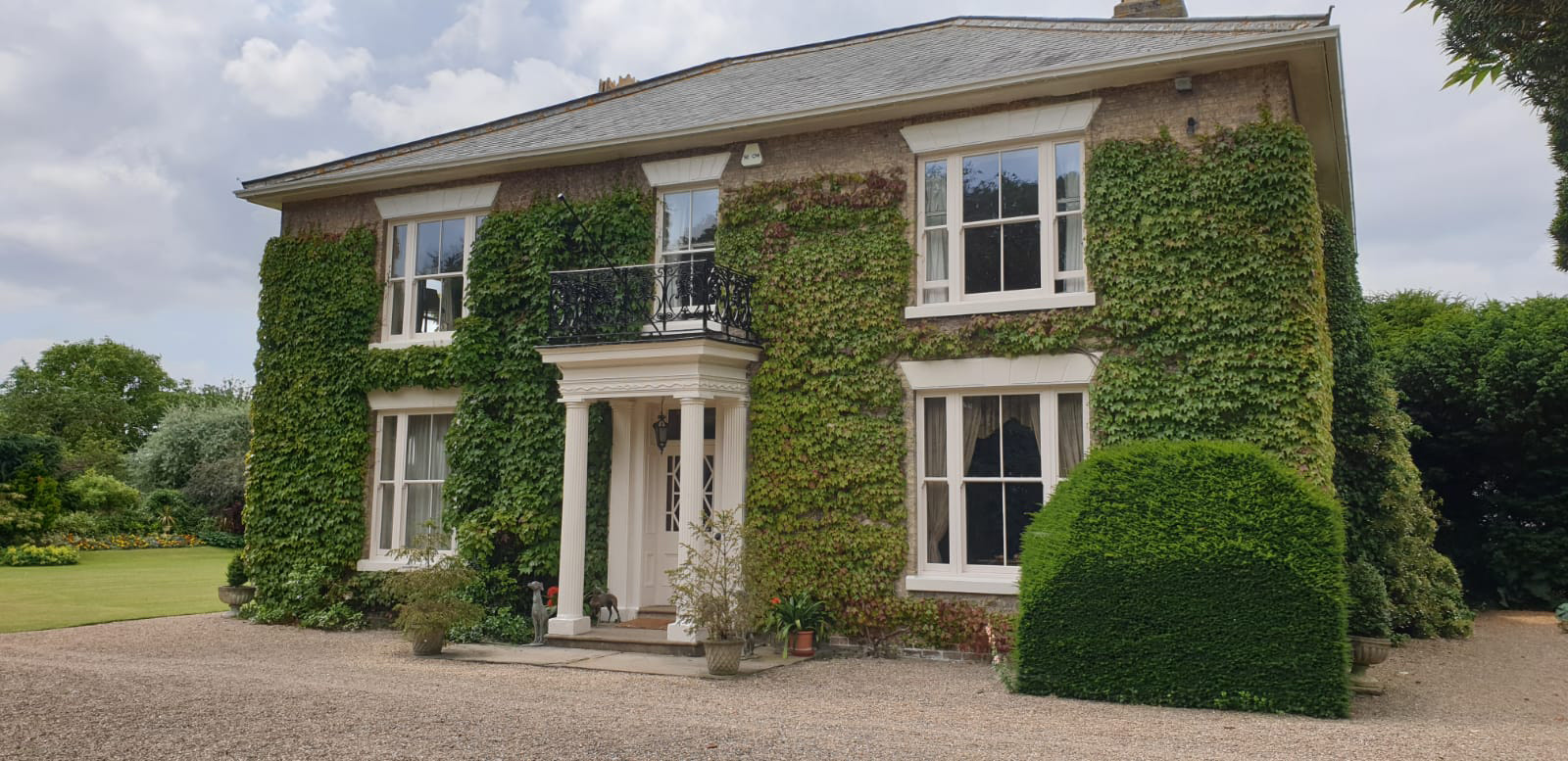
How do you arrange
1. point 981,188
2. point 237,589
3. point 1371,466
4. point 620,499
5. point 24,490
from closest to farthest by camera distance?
point 981,188, point 1371,466, point 620,499, point 237,589, point 24,490

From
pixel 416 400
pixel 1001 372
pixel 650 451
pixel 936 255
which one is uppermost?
pixel 936 255

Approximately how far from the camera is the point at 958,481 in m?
11.1

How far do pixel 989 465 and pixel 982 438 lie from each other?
30 cm

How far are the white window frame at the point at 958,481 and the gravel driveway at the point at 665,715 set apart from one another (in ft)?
2.91

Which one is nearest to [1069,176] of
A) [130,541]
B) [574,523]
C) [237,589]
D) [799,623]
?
[799,623]

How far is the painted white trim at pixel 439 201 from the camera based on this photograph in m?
13.9

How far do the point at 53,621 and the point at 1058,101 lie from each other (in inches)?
548

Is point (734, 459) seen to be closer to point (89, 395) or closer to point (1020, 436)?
point (1020, 436)

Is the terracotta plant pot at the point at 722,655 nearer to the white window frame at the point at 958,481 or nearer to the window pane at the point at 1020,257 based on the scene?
the white window frame at the point at 958,481

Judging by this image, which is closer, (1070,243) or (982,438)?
(1070,243)

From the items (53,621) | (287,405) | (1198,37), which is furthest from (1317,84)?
(53,621)

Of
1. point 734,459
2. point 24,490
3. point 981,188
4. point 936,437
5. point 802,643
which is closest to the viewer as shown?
point 802,643

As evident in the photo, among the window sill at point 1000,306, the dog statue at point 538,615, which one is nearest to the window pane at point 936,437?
the window sill at point 1000,306

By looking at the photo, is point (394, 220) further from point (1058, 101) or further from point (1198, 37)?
point (1198, 37)
